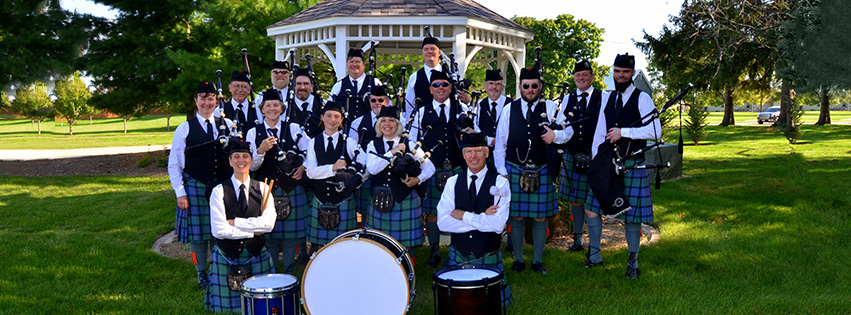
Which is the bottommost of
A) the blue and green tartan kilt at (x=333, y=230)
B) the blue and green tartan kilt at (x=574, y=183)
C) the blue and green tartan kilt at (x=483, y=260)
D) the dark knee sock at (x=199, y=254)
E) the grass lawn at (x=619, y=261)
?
the grass lawn at (x=619, y=261)

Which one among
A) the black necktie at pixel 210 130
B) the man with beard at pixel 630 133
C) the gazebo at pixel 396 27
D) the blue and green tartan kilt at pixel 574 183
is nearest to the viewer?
the black necktie at pixel 210 130

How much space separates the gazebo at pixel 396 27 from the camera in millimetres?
7883

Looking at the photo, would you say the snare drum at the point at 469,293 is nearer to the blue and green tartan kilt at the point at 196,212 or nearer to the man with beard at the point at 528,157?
the man with beard at the point at 528,157

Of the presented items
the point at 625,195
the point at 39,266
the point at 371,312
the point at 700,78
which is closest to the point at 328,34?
the point at 39,266

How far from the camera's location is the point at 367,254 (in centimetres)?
346

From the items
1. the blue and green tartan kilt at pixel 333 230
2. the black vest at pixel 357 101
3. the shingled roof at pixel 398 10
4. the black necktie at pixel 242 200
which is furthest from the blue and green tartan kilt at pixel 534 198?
the shingled roof at pixel 398 10

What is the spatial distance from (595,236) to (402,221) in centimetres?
171

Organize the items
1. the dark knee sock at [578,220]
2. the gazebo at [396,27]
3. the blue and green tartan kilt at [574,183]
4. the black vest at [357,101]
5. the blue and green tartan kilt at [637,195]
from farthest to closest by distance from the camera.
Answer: the gazebo at [396,27], the dark knee sock at [578,220], the black vest at [357,101], the blue and green tartan kilt at [574,183], the blue and green tartan kilt at [637,195]

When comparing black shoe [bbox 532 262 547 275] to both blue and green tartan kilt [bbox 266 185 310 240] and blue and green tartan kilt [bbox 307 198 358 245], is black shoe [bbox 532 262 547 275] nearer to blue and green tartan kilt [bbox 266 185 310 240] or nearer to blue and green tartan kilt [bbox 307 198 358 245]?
blue and green tartan kilt [bbox 307 198 358 245]

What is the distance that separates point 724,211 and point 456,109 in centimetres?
429

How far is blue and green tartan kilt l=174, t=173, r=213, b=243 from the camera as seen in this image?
4.46 m

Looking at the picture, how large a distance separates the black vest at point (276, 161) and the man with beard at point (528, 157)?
1.59m

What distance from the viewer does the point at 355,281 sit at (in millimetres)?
3498

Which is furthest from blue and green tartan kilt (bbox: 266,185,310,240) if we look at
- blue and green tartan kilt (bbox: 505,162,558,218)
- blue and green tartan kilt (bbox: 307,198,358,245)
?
blue and green tartan kilt (bbox: 505,162,558,218)
